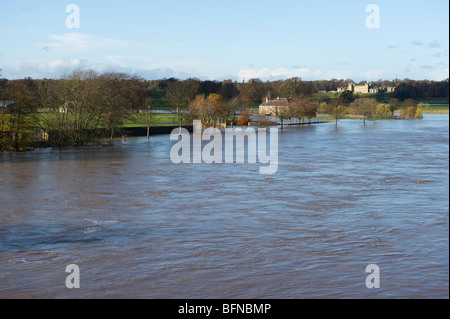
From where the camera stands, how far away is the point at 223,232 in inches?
576

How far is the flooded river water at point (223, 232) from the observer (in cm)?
1020

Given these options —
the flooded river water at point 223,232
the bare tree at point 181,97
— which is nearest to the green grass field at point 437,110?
the bare tree at point 181,97

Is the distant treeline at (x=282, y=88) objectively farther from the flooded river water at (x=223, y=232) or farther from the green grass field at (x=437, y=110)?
the flooded river water at (x=223, y=232)

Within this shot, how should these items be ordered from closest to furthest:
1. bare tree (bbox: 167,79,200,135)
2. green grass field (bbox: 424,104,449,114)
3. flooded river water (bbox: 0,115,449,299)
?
flooded river water (bbox: 0,115,449,299) → bare tree (bbox: 167,79,200,135) → green grass field (bbox: 424,104,449,114)

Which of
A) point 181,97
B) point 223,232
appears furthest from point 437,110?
point 223,232

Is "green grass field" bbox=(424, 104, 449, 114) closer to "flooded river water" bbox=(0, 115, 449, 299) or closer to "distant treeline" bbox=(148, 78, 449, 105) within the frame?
"distant treeline" bbox=(148, 78, 449, 105)

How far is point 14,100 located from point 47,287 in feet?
103

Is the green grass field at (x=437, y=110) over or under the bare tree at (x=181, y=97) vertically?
under

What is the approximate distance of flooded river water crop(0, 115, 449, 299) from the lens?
33.4 ft

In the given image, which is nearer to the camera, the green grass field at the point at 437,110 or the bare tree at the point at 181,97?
the bare tree at the point at 181,97

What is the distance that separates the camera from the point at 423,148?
43719mm

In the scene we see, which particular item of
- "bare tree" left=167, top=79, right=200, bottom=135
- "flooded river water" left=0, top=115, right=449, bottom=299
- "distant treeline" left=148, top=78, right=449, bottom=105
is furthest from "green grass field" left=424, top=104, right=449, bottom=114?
"flooded river water" left=0, top=115, right=449, bottom=299

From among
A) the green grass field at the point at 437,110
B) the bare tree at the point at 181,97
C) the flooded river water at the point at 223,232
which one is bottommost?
the flooded river water at the point at 223,232

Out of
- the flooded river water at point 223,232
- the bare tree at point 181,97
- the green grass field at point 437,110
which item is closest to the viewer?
the flooded river water at point 223,232
